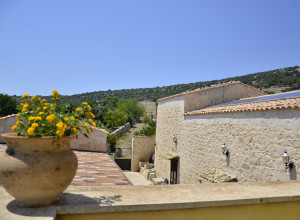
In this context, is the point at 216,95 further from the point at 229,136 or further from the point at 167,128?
the point at 229,136

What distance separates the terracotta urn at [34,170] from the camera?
1732mm

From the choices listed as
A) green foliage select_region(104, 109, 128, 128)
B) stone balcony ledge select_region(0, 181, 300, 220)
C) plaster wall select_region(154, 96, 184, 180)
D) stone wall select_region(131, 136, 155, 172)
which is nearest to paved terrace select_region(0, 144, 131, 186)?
stone balcony ledge select_region(0, 181, 300, 220)

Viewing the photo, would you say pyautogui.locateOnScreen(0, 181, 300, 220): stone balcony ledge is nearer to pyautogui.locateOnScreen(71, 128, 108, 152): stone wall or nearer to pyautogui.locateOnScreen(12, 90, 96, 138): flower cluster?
pyautogui.locateOnScreen(12, 90, 96, 138): flower cluster

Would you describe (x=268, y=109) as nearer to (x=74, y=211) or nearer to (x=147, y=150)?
(x=74, y=211)

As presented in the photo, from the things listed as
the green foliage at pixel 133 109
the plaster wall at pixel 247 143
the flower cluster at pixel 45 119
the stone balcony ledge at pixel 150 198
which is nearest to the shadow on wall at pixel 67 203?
the stone balcony ledge at pixel 150 198

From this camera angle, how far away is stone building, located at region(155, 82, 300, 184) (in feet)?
20.1

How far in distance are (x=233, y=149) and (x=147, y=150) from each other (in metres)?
11.7

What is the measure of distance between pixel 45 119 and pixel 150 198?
1.10 metres

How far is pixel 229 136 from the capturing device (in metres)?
8.44

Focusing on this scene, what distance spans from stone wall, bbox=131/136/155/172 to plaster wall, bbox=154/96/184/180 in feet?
8.29

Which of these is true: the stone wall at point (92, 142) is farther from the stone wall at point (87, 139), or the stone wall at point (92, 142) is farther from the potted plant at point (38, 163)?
the potted plant at point (38, 163)

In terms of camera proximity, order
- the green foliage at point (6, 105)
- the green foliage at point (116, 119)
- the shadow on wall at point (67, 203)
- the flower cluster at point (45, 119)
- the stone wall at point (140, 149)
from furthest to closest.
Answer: the green foliage at point (116, 119) → the green foliage at point (6, 105) → the stone wall at point (140, 149) → the flower cluster at point (45, 119) → the shadow on wall at point (67, 203)

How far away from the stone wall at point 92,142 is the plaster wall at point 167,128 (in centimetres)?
442

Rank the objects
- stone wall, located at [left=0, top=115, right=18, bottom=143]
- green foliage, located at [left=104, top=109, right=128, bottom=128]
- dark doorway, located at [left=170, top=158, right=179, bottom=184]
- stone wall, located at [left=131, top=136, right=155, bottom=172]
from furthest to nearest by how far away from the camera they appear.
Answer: green foliage, located at [left=104, top=109, right=128, bottom=128] < stone wall, located at [left=131, top=136, right=155, bottom=172] < dark doorway, located at [left=170, top=158, right=179, bottom=184] < stone wall, located at [left=0, top=115, right=18, bottom=143]
